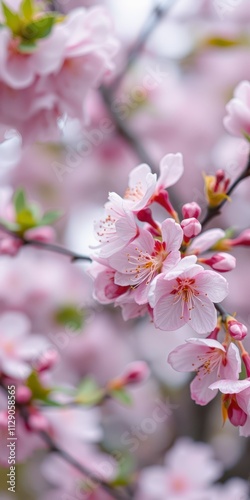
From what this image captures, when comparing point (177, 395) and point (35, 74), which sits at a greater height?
point (35, 74)

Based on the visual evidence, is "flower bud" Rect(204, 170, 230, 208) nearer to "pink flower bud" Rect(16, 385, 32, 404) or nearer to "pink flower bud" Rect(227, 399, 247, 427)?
"pink flower bud" Rect(227, 399, 247, 427)

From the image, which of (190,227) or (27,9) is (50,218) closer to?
(27,9)

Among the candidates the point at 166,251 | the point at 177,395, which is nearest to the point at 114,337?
the point at 177,395

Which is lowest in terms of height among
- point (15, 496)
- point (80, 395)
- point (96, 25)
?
point (15, 496)

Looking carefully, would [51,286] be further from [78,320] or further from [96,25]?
[96,25]

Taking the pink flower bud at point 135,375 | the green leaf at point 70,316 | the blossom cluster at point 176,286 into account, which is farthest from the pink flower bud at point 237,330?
the green leaf at point 70,316

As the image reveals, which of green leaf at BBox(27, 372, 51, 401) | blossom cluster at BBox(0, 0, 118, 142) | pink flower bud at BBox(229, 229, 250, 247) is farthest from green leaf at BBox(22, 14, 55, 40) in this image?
green leaf at BBox(27, 372, 51, 401)

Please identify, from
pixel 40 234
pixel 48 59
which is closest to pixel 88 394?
pixel 40 234
